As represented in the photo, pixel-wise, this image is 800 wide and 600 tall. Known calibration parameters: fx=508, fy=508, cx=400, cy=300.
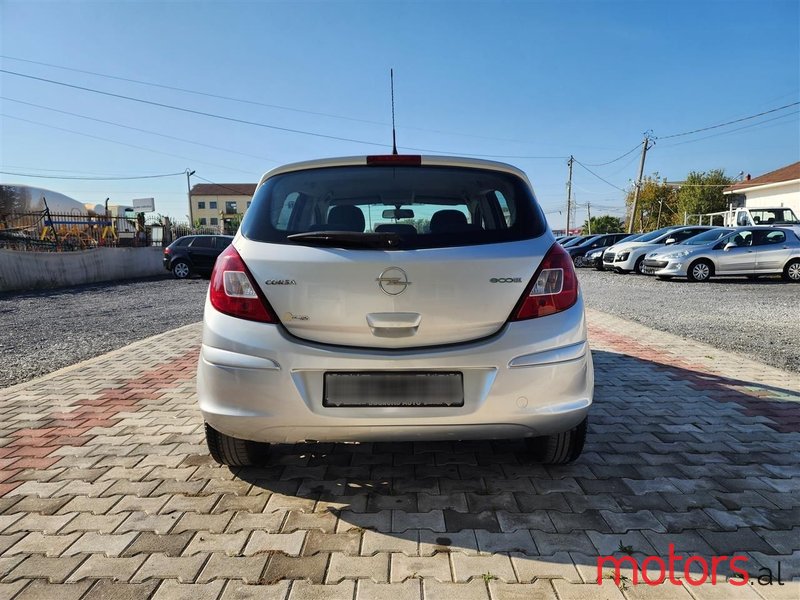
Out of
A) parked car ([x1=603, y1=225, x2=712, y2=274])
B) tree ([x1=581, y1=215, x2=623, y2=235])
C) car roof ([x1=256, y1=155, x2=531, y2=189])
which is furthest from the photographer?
tree ([x1=581, y1=215, x2=623, y2=235])

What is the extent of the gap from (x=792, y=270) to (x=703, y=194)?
1647 inches

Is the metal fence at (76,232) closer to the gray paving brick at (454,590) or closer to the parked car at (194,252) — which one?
the parked car at (194,252)

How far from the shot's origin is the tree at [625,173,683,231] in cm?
5562

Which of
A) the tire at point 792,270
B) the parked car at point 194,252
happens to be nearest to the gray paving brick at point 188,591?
the tire at point 792,270

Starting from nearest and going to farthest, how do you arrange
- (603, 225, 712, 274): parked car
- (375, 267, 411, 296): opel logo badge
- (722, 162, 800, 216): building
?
(375, 267, 411, 296): opel logo badge < (603, 225, 712, 274): parked car < (722, 162, 800, 216): building

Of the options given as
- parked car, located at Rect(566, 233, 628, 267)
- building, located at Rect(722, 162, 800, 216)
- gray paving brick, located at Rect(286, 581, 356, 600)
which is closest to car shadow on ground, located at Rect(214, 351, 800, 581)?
gray paving brick, located at Rect(286, 581, 356, 600)

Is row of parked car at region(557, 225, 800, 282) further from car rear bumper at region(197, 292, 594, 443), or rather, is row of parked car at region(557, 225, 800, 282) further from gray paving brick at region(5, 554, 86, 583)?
gray paving brick at region(5, 554, 86, 583)

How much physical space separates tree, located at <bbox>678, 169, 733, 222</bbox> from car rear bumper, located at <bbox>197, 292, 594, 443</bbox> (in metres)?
55.7

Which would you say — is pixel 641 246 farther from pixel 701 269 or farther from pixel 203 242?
pixel 203 242

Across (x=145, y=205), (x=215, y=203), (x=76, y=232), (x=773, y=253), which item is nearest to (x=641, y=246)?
(x=773, y=253)

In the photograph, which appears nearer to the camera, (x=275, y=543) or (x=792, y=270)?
(x=275, y=543)

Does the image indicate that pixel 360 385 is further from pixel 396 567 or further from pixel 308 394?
pixel 396 567

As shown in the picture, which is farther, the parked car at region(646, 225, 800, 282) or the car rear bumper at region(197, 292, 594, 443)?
the parked car at region(646, 225, 800, 282)

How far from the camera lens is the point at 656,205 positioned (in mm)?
56312
